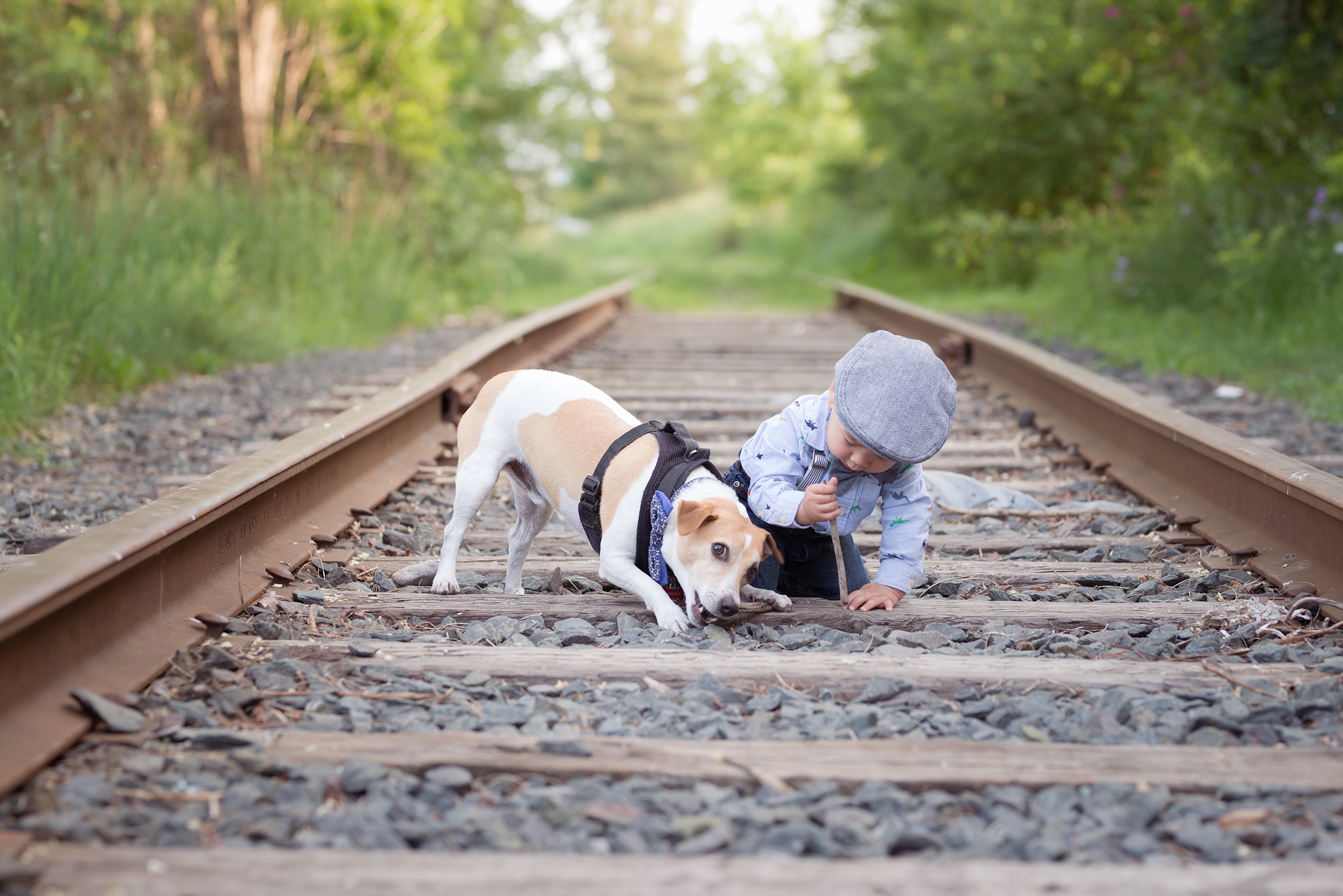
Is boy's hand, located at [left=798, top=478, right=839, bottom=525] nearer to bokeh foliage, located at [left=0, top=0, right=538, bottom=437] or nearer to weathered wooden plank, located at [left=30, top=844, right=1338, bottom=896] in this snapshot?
weathered wooden plank, located at [left=30, top=844, right=1338, bottom=896]

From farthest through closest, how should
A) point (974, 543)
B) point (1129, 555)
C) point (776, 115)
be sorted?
point (776, 115) → point (974, 543) → point (1129, 555)

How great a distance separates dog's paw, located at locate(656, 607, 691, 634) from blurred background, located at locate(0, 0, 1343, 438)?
3393 millimetres

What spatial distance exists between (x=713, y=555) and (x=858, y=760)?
38.5 inches

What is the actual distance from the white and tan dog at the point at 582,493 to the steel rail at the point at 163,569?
476 mm

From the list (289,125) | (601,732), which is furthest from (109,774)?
(289,125)

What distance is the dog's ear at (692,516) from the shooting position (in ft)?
9.68

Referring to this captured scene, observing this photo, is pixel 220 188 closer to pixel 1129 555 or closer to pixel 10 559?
pixel 10 559

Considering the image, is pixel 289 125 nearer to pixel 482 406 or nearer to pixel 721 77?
pixel 482 406

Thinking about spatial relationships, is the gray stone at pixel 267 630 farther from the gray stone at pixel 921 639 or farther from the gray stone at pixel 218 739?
the gray stone at pixel 921 639

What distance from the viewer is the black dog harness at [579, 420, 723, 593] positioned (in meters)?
3.13

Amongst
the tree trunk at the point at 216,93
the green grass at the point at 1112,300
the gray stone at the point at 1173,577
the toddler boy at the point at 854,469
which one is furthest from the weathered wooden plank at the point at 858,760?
the tree trunk at the point at 216,93

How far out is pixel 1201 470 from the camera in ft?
13.1

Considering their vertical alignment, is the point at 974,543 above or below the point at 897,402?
below

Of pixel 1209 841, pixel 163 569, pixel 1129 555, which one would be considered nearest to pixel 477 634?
pixel 163 569
